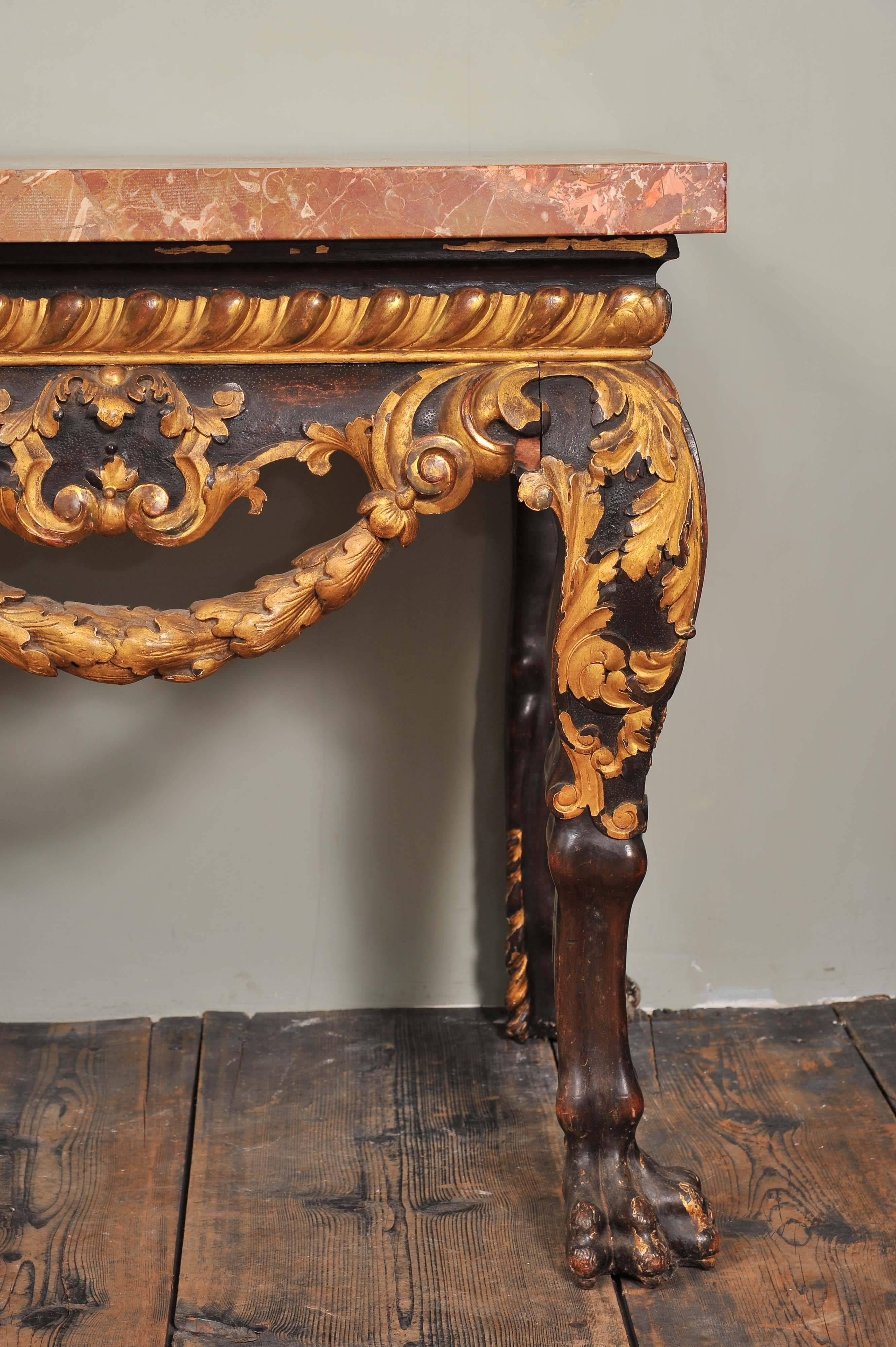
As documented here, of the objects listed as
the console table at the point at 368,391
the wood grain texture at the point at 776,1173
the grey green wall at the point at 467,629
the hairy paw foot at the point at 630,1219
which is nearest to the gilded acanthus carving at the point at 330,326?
the console table at the point at 368,391

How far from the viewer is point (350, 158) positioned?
113 centimetres

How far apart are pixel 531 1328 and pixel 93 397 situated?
73cm

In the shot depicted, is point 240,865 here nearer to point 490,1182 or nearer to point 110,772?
point 110,772

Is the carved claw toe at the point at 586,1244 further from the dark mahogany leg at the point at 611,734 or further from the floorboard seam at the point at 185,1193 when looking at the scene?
the floorboard seam at the point at 185,1193

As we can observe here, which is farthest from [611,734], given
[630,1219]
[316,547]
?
[630,1219]

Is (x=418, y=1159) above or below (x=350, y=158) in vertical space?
below

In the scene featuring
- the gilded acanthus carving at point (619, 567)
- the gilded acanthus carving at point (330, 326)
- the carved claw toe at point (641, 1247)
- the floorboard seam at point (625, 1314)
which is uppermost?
the gilded acanthus carving at point (330, 326)

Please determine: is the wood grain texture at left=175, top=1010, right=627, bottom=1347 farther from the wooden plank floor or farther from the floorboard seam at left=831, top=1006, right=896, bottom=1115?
the floorboard seam at left=831, top=1006, right=896, bottom=1115

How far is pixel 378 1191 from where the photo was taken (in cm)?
115

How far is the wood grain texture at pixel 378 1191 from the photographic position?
0.99 meters

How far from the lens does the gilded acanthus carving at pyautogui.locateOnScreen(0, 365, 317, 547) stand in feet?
2.96

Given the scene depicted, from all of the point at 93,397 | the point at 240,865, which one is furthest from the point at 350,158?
the point at 240,865

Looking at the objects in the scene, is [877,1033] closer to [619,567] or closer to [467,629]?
[467,629]

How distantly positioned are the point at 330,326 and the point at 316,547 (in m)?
0.15
